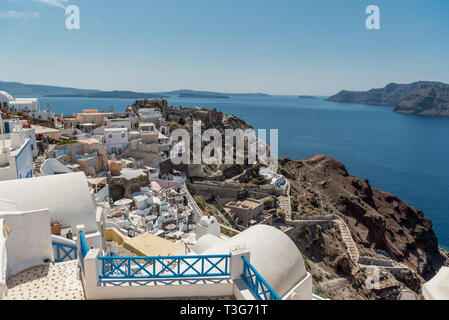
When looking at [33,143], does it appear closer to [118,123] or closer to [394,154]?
[118,123]

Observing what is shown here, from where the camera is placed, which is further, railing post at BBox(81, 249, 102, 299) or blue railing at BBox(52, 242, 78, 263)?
blue railing at BBox(52, 242, 78, 263)

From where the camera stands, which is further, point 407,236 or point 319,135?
point 319,135

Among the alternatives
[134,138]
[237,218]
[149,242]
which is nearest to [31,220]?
[149,242]

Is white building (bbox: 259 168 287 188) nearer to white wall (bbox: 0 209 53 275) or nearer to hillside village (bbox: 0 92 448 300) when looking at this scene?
hillside village (bbox: 0 92 448 300)

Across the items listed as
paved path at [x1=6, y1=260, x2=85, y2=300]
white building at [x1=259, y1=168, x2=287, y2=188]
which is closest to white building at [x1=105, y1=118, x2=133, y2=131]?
white building at [x1=259, y1=168, x2=287, y2=188]

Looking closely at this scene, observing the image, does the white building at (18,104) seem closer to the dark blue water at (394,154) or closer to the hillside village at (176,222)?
the hillside village at (176,222)

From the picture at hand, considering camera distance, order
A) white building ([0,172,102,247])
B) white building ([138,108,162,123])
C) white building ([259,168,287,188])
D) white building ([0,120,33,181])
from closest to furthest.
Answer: white building ([0,172,102,247]), white building ([0,120,33,181]), white building ([259,168,287,188]), white building ([138,108,162,123])
